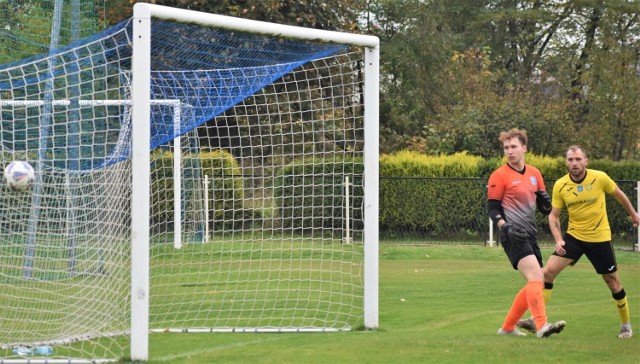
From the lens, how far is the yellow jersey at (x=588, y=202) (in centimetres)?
1074

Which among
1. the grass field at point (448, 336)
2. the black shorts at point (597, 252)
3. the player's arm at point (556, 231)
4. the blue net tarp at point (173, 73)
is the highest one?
the blue net tarp at point (173, 73)

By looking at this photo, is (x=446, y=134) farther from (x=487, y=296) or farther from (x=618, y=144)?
(x=487, y=296)

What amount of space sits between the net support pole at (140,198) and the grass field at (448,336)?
0.30 meters

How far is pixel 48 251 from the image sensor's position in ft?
46.4

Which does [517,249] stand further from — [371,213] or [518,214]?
[371,213]

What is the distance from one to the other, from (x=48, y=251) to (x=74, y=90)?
7.70 feet

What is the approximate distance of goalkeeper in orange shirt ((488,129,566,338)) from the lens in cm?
1026

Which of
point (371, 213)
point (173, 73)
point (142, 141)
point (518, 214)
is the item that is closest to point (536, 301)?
point (518, 214)

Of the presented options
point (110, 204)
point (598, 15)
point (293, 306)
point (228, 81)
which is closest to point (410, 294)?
point (293, 306)

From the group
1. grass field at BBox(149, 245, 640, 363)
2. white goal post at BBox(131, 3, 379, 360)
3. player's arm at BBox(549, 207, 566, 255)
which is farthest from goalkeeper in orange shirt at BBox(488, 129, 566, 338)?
white goal post at BBox(131, 3, 379, 360)

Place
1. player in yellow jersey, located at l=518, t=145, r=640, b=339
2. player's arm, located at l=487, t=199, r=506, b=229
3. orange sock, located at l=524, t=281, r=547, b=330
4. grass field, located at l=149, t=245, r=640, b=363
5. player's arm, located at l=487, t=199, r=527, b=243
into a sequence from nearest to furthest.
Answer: grass field, located at l=149, t=245, r=640, b=363
orange sock, located at l=524, t=281, r=547, b=330
player's arm, located at l=487, t=199, r=527, b=243
player's arm, located at l=487, t=199, r=506, b=229
player in yellow jersey, located at l=518, t=145, r=640, b=339

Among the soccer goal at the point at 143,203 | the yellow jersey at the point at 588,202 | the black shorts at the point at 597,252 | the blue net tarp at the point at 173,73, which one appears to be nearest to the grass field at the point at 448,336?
the soccer goal at the point at 143,203

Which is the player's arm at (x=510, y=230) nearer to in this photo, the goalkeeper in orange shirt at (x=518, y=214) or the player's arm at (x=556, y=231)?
the goalkeeper in orange shirt at (x=518, y=214)

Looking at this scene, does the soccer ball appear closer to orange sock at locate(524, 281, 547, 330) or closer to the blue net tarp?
the blue net tarp
